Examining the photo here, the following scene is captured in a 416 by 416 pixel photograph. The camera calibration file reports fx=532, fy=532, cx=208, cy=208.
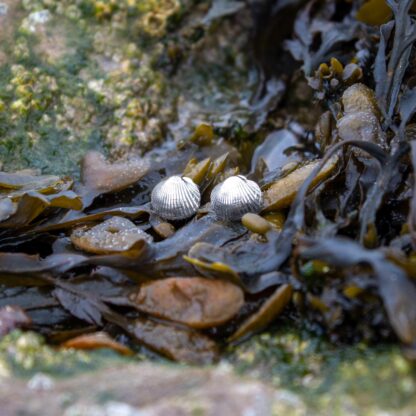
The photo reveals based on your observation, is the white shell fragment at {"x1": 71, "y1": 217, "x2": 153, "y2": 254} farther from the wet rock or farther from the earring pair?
the wet rock

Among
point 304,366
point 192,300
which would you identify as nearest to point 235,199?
point 192,300

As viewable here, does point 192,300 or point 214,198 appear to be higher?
point 214,198

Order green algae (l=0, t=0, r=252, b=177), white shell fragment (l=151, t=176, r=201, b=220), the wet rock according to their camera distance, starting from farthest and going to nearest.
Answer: green algae (l=0, t=0, r=252, b=177), white shell fragment (l=151, t=176, r=201, b=220), the wet rock

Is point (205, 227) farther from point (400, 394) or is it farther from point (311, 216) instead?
point (400, 394)

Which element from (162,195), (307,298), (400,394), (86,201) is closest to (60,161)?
(86,201)

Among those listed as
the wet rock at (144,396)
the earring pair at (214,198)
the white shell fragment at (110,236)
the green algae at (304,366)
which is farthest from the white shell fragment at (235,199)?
the wet rock at (144,396)

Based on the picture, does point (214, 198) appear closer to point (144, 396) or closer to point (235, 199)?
point (235, 199)

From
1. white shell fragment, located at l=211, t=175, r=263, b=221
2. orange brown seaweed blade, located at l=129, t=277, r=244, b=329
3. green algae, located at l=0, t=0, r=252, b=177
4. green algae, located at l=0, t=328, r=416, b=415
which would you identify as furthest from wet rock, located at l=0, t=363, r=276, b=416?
green algae, located at l=0, t=0, r=252, b=177
